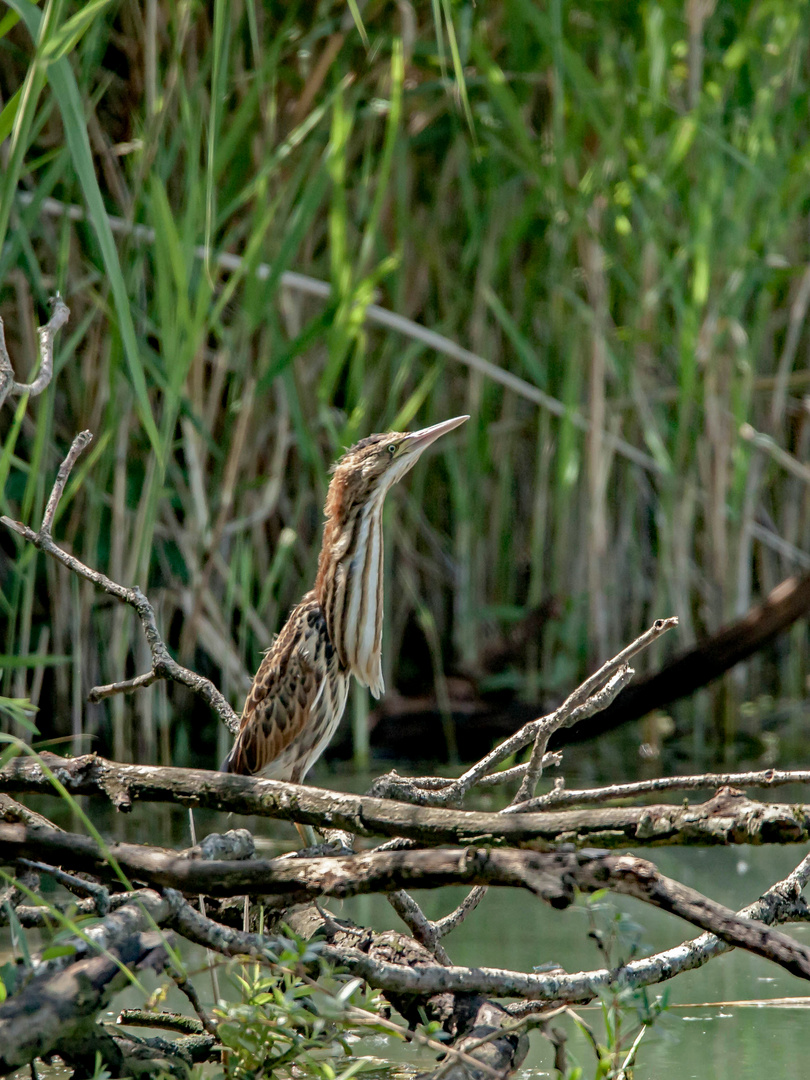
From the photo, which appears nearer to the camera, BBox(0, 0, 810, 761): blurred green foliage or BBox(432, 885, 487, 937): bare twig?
BBox(432, 885, 487, 937): bare twig

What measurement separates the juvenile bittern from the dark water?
1.32ft

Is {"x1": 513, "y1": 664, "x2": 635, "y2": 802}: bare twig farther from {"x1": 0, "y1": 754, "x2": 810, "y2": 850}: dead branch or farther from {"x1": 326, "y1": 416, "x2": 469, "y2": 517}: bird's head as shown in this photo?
{"x1": 326, "y1": 416, "x2": 469, "y2": 517}: bird's head

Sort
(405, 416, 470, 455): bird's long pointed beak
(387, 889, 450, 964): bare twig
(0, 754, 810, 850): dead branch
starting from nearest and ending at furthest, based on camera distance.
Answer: (0, 754, 810, 850): dead branch
(387, 889, 450, 964): bare twig
(405, 416, 470, 455): bird's long pointed beak

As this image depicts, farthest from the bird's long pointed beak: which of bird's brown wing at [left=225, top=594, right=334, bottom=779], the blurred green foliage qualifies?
the blurred green foliage

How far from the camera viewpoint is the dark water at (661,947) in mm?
1833

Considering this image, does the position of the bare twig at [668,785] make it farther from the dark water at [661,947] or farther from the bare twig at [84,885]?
the bare twig at [84,885]

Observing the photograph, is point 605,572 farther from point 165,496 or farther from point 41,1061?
point 41,1061

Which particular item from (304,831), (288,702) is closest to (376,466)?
(288,702)

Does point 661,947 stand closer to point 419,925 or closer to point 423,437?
Answer: point 419,925

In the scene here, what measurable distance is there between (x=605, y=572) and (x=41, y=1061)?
2.92 meters

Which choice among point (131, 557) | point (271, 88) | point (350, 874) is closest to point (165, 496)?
point (131, 557)

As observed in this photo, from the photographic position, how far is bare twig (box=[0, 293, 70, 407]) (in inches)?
65.9

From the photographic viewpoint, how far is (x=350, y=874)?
1400 millimetres

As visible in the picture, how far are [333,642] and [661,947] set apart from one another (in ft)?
2.78
